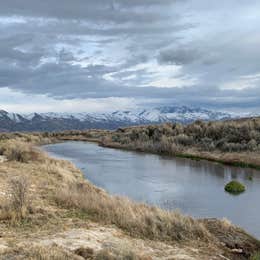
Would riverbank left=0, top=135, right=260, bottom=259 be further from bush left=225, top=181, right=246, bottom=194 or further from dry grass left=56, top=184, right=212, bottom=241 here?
bush left=225, top=181, right=246, bottom=194

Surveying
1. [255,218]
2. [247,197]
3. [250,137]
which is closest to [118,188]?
[247,197]

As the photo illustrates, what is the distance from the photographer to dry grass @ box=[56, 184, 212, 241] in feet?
39.8

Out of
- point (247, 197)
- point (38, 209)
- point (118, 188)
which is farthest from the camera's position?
point (118, 188)

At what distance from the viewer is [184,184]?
26078mm

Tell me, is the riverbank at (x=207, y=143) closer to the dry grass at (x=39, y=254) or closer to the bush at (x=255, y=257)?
the bush at (x=255, y=257)

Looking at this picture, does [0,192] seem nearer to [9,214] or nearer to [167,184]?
[9,214]

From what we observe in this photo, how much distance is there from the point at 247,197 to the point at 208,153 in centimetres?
2081

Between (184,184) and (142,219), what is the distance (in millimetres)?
13619

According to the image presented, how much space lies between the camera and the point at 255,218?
17203mm

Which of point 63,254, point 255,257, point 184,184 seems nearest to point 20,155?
point 184,184

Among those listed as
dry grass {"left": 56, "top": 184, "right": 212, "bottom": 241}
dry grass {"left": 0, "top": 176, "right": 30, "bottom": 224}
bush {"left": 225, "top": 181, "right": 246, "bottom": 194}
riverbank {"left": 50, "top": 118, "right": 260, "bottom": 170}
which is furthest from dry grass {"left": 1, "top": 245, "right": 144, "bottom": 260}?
riverbank {"left": 50, "top": 118, "right": 260, "bottom": 170}

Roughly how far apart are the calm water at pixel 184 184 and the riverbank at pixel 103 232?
11.1ft

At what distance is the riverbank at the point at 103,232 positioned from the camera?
31.5 ft

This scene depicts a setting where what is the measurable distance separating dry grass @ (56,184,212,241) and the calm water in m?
3.59
